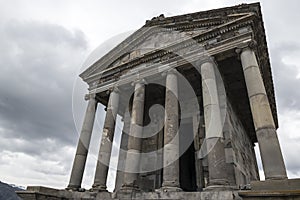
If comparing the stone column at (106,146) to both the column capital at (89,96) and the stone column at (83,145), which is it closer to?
the stone column at (83,145)

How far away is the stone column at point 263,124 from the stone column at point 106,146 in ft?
22.9

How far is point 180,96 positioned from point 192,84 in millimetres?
1113

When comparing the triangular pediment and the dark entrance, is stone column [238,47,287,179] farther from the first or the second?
the dark entrance

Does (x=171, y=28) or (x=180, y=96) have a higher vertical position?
(x=171, y=28)

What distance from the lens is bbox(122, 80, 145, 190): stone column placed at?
30.0ft

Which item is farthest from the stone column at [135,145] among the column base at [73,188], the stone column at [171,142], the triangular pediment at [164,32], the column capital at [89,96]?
the column capital at [89,96]

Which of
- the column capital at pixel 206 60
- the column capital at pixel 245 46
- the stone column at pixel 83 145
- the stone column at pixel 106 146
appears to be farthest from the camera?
the stone column at pixel 83 145

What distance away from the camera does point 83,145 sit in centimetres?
1167

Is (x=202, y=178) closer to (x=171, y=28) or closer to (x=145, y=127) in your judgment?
(x=145, y=127)

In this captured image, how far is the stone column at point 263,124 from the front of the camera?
6.47m

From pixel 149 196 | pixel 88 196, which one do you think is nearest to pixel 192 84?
pixel 149 196

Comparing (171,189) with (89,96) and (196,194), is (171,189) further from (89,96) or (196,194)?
(89,96)

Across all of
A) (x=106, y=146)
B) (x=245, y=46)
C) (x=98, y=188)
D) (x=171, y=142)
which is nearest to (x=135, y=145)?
(x=106, y=146)

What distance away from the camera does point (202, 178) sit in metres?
10.3
